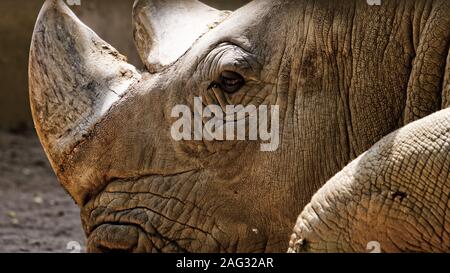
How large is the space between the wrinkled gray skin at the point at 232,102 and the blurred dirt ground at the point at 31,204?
2576 millimetres

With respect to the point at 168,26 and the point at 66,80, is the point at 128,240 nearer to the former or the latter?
the point at 66,80

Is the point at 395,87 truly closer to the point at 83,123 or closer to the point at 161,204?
the point at 161,204

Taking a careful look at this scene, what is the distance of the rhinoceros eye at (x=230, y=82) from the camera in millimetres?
3924

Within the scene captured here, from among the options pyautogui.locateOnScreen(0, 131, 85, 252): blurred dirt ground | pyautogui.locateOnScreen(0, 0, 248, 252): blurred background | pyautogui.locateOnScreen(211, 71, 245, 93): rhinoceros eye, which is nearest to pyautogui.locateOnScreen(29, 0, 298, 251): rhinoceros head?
pyautogui.locateOnScreen(211, 71, 245, 93): rhinoceros eye

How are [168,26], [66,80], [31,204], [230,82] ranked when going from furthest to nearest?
[31,204] < [168,26] < [66,80] < [230,82]

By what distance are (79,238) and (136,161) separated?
3.25 m

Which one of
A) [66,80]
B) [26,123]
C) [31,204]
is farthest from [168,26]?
[26,123]

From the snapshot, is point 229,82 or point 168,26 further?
point 168,26

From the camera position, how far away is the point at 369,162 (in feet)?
10.4

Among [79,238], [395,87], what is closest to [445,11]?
[395,87]

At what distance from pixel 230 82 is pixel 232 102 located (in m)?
0.08

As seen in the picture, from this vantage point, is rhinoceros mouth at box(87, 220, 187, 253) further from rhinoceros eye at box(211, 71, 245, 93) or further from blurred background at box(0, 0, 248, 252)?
blurred background at box(0, 0, 248, 252)

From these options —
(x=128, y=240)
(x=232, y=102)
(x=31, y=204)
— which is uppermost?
(x=232, y=102)

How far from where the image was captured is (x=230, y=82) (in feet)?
12.9
